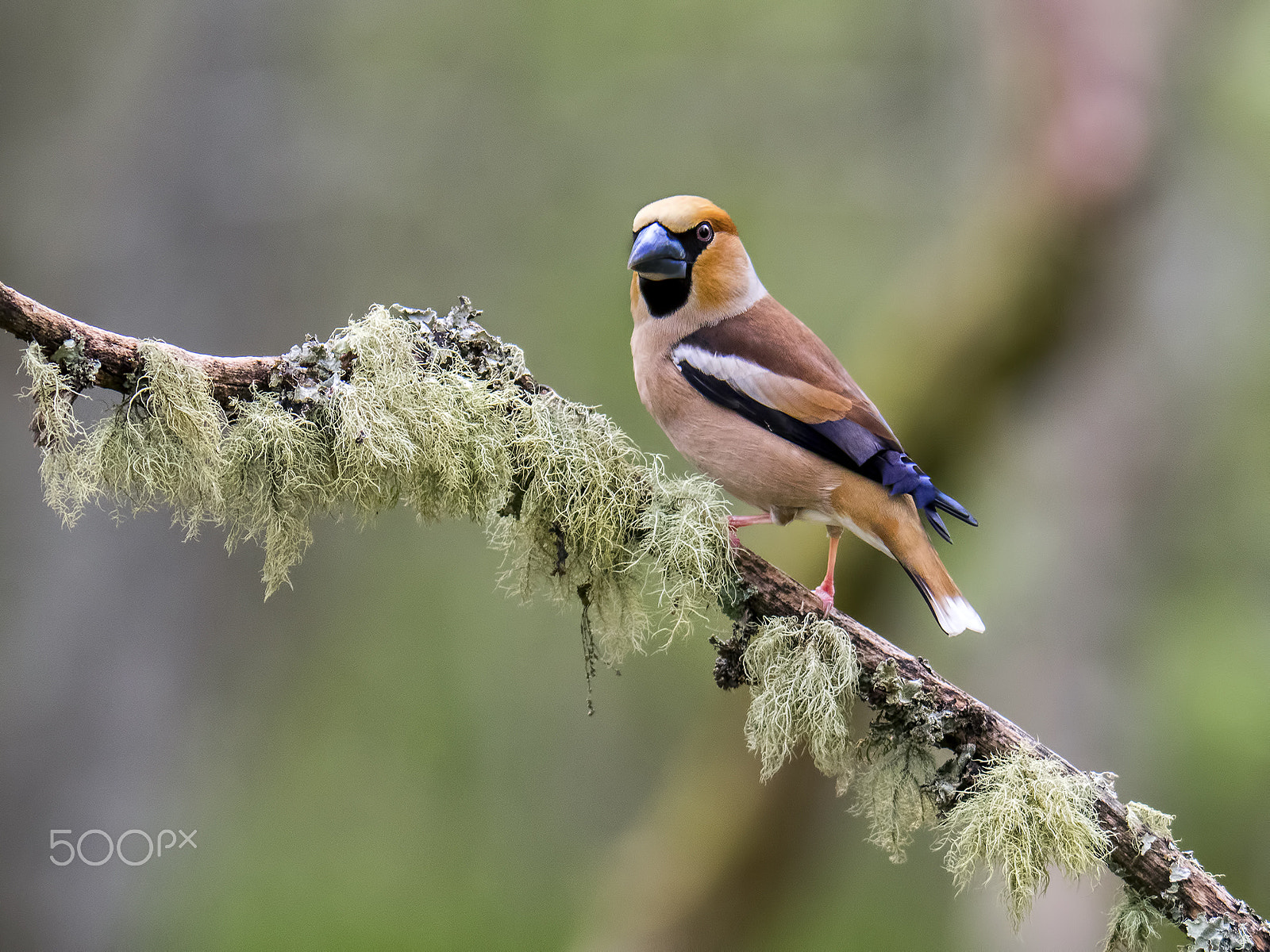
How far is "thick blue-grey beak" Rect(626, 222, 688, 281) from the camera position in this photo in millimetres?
2693

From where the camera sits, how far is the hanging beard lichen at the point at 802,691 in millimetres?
2027

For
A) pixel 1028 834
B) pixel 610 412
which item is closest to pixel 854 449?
Result: pixel 1028 834

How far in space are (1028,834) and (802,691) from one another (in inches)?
18.8

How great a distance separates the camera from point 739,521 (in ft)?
8.03

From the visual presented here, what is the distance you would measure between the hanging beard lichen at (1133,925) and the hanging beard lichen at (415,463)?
1.00m

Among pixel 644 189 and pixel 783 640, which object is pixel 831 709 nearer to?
pixel 783 640

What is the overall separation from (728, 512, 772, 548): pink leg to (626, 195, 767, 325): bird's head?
1.91ft

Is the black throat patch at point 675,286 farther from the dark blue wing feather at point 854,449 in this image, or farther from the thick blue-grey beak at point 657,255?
the dark blue wing feather at point 854,449

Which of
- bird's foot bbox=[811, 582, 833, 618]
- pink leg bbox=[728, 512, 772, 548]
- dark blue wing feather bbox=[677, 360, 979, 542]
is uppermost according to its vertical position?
dark blue wing feather bbox=[677, 360, 979, 542]

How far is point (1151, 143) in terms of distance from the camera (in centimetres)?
486

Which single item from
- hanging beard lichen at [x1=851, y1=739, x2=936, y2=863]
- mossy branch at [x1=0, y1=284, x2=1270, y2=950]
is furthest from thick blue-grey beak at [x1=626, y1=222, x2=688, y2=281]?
hanging beard lichen at [x1=851, y1=739, x2=936, y2=863]

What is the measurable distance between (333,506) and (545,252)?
5.92 meters

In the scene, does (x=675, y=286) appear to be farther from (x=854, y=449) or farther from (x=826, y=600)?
(x=826, y=600)

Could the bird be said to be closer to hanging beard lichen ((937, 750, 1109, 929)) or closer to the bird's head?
the bird's head
